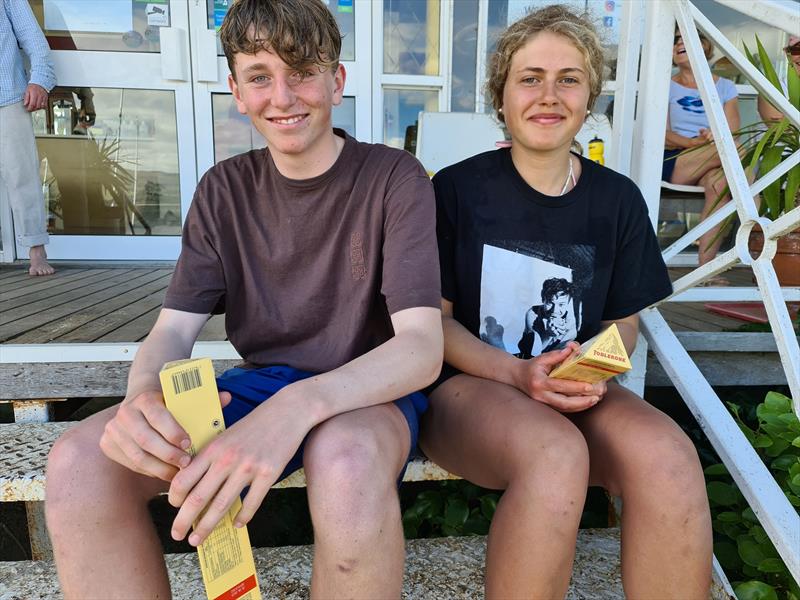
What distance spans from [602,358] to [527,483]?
9.7 inches

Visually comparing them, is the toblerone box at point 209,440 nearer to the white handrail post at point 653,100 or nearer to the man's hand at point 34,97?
the white handrail post at point 653,100

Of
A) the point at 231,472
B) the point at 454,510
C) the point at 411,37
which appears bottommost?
the point at 454,510

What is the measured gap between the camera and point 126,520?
0.91 metres

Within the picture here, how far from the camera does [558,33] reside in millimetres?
1278

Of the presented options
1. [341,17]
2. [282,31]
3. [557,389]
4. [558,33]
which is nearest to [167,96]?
[341,17]

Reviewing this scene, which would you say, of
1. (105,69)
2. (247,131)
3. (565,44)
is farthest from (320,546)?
(105,69)

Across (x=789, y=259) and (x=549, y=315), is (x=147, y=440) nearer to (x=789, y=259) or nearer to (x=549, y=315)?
(x=549, y=315)

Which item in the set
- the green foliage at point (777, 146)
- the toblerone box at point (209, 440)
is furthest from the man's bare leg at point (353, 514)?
the green foliage at point (777, 146)

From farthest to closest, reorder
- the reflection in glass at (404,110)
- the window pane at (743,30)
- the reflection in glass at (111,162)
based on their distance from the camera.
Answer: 1. the window pane at (743,30)
2. the reflection in glass at (404,110)
3. the reflection in glass at (111,162)

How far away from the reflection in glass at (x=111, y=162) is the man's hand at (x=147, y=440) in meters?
2.84

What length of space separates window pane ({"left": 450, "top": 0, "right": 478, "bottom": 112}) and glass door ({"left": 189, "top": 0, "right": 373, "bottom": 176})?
50cm

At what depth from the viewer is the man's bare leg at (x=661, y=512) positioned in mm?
987

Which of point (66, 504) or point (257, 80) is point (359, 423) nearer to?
point (66, 504)

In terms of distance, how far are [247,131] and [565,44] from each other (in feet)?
8.24
